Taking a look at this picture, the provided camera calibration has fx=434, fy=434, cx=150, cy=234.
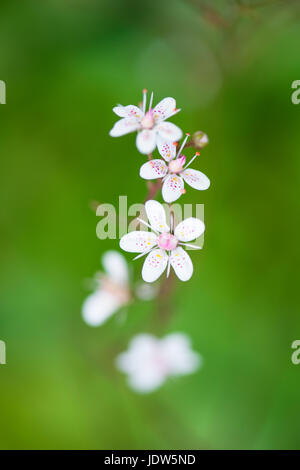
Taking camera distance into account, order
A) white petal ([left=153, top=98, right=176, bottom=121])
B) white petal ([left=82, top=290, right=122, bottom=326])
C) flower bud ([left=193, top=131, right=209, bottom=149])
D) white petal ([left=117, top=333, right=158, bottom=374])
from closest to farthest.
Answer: white petal ([left=153, top=98, right=176, bottom=121]) < flower bud ([left=193, top=131, right=209, bottom=149]) < white petal ([left=82, top=290, right=122, bottom=326]) < white petal ([left=117, top=333, right=158, bottom=374])

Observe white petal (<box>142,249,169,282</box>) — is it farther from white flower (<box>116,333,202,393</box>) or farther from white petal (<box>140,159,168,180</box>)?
white flower (<box>116,333,202,393</box>)

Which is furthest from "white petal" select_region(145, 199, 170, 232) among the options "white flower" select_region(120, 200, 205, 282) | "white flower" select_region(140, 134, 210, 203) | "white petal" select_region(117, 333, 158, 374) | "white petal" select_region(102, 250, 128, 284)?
"white petal" select_region(117, 333, 158, 374)

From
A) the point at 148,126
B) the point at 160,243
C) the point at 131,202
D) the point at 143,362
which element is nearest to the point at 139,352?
the point at 143,362

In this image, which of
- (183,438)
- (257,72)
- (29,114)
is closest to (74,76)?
(29,114)

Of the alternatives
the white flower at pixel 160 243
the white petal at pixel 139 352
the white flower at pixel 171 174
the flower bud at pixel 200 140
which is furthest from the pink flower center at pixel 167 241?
the white petal at pixel 139 352

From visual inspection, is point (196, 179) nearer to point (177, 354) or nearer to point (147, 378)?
point (177, 354)

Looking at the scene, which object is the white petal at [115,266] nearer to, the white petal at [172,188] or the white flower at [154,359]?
the white flower at [154,359]
